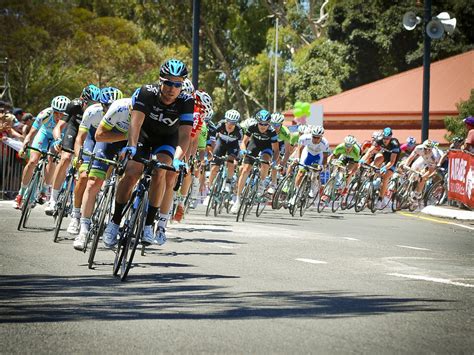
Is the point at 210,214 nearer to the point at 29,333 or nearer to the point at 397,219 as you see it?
the point at 397,219

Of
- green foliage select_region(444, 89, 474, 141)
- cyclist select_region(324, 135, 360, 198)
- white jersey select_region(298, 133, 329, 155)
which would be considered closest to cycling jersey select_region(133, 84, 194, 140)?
white jersey select_region(298, 133, 329, 155)

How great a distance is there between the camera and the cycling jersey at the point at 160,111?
11.5 m

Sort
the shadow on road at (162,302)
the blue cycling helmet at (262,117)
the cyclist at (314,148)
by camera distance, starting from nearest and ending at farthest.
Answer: the shadow on road at (162,302), the blue cycling helmet at (262,117), the cyclist at (314,148)

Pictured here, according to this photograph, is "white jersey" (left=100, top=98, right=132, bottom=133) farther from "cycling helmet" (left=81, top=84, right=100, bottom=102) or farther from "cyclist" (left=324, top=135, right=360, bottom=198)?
"cyclist" (left=324, top=135, right=360, bottom=198)

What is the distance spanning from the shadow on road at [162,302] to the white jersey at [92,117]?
4.02 metres

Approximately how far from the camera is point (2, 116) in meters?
26.3

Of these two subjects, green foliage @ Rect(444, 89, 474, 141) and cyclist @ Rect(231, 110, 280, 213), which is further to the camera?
green foliage @ Rect(444, 89, 474, 141)

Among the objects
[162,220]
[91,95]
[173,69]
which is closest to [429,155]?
[91,95]

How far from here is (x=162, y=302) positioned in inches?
362

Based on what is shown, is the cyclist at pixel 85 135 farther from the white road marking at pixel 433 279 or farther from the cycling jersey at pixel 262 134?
the cycling jersey at pixel 262 134

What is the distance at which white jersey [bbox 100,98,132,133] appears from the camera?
12562 mm

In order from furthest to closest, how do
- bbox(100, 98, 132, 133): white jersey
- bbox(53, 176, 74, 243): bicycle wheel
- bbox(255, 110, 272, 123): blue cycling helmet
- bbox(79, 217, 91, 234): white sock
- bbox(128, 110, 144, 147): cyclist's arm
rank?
1. bbox(255, 110, 272, 123): blue cycling helmet
2. bbox(53, 176, 74, 243): bicycle wheel
3. bbox(79, 217, 91, 234): white sock
4. bbox(100, 98, 132, 133): white jersey
5. bbox(128, 110, 144, 147): cyclist's arm

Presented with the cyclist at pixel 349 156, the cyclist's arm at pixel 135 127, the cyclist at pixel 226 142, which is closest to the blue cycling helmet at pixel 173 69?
the cyclist's arm at pixel 135 127

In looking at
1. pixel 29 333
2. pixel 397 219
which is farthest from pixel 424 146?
pixel 29 333
